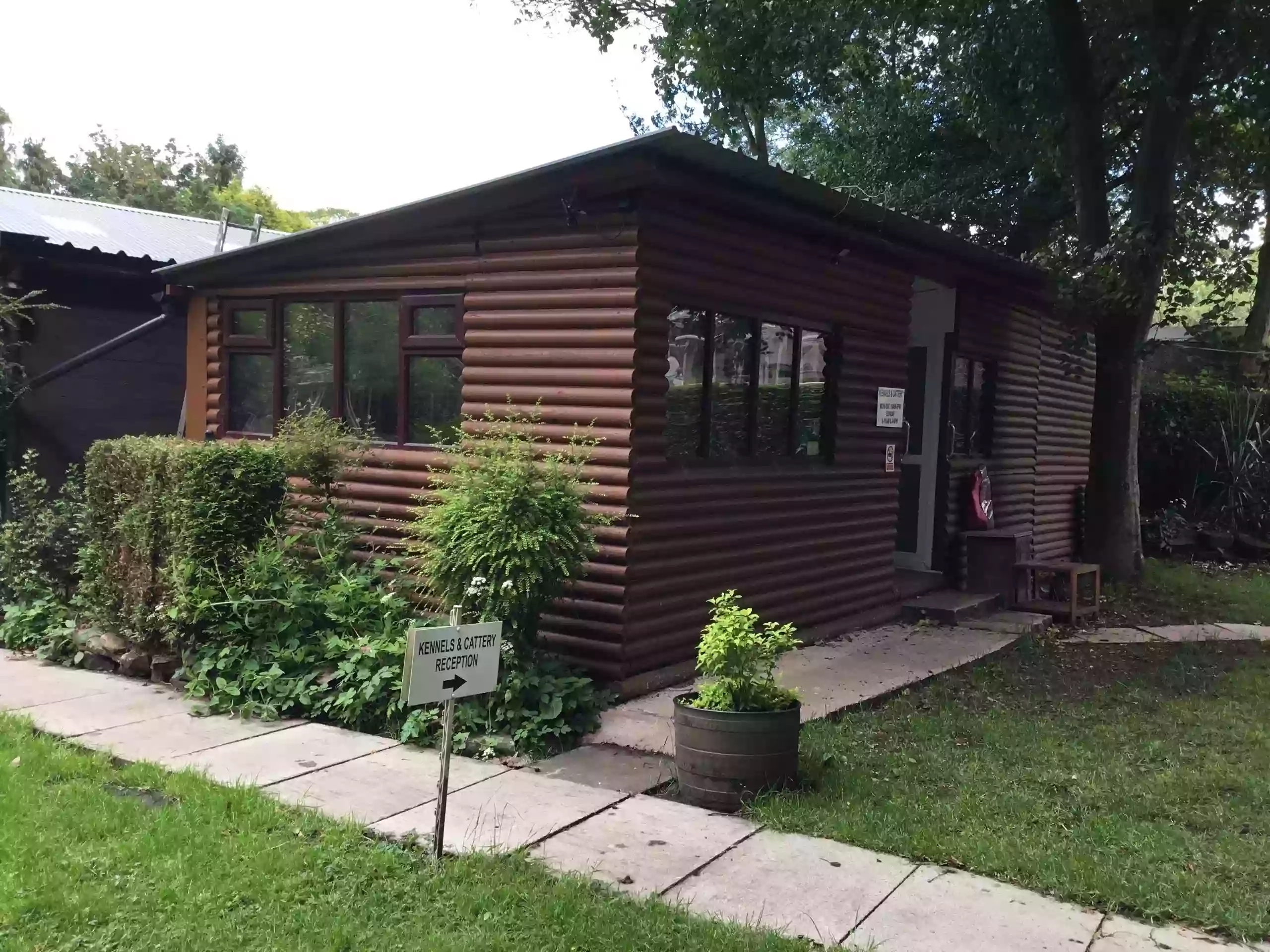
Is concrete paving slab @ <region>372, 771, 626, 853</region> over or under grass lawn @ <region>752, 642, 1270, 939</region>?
under

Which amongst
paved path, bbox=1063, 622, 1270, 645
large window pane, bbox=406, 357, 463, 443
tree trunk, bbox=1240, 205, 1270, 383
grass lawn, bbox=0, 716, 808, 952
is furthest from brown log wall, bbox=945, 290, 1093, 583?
tree trunk, bbox=1240, 205, 1270, 383

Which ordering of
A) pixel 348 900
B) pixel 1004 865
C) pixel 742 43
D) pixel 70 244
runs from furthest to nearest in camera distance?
pixel 742 43 < pixel 70 244 < pixel 1004 865 < pixel 348 900

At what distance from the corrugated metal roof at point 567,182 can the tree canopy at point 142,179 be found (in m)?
35.8

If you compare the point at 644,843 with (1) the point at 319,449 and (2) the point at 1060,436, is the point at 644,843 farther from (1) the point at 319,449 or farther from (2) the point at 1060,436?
(2) the point at 1060,436

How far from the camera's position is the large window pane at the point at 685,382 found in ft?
23.6

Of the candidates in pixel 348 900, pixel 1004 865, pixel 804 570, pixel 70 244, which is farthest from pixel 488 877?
pixel 70 244

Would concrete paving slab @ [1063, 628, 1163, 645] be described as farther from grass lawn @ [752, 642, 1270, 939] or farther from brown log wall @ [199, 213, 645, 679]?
brown log wall @ [199, 213, 645, 679]

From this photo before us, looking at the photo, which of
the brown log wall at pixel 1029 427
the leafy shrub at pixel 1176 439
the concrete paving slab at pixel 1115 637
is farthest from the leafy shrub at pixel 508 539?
the leafy shrub at pixel 1176 439

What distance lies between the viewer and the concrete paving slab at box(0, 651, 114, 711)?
6547mm

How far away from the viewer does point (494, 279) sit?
7.30 m

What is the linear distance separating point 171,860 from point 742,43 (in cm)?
1059

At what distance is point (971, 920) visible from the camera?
12.7 ft

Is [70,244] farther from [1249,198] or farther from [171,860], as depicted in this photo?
[1249,198]

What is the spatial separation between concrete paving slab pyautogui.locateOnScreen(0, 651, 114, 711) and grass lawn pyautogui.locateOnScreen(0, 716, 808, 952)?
1.97 meters
